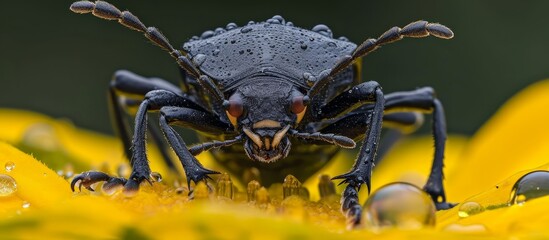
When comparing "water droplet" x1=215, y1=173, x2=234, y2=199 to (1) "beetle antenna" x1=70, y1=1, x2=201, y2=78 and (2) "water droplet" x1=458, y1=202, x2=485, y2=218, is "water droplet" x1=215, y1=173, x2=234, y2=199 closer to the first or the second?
(1) "beetle antenna" x1=70, y1=1, x2=201, y2=78

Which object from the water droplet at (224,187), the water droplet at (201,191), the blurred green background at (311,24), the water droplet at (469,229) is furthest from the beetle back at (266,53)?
the blurred green background at (311,24)

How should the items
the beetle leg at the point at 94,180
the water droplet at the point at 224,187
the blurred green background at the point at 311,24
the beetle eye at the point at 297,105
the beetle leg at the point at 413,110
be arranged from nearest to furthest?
the beetle leg at the point at 94,180, the water droplet at the point at 224,187, the beetle eye at the point at 297,105, the beetle leg at the point at 413,110, the blurred green background at the point at 311,24

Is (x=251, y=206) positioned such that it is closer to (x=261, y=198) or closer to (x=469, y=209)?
(x=261, y=198)

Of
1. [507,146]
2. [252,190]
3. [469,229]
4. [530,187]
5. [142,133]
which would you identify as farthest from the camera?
[507,146]

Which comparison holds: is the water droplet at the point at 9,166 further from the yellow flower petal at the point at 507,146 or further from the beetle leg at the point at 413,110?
the yellow flower petal at the point at 507,146

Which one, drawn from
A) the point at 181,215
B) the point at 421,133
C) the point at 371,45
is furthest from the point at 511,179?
the point at 421,133

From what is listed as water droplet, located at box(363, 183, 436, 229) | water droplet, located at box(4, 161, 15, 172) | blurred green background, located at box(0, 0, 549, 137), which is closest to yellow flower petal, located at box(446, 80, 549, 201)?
water droplet, located at box(363, 183, 436, 229)

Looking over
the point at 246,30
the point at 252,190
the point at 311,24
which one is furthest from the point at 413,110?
the point at 311,24
